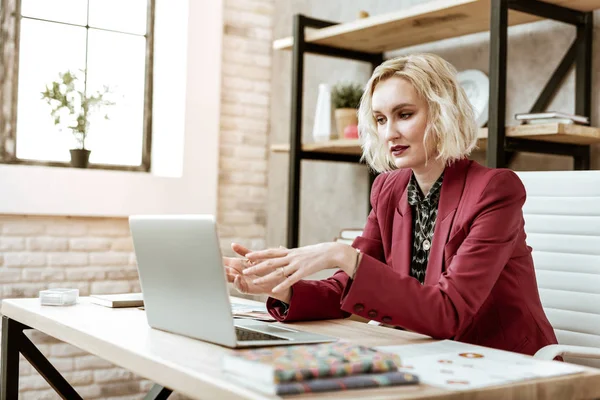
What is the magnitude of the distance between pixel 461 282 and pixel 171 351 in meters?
0.61

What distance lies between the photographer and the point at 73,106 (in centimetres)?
358

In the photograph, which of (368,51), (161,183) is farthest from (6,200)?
(368,51)

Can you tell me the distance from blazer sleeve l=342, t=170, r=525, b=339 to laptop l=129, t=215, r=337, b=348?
13 cm

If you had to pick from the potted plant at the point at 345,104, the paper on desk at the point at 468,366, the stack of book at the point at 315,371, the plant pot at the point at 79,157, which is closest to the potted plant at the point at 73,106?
the plant pot at the point at 79,157

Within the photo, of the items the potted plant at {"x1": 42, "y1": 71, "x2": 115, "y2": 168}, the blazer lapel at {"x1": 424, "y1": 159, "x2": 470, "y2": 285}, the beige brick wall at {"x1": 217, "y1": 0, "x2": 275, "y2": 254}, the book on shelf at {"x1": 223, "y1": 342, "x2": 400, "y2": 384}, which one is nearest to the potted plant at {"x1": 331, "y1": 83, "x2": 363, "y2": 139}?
the beige brick wall at {"x1": 217, "y1": 0, "x2": 275, "y2": 254}

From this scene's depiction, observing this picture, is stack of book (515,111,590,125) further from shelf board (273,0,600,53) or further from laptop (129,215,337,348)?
laptop (129,215,337,348)

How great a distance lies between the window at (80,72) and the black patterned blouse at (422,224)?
2252mm

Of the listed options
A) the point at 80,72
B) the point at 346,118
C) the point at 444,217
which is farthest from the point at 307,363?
the point at 80,72

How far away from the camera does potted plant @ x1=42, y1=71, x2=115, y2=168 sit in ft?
11.6

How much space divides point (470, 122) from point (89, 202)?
6.98 feet

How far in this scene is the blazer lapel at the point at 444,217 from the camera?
1.67 metres

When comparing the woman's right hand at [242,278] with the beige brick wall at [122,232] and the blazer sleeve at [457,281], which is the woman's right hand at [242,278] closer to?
the blazer sleeve at [457,281]

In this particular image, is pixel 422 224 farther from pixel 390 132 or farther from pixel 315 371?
pixel 315 371

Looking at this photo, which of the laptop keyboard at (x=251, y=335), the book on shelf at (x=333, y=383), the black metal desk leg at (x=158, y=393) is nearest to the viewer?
the book on shelf at (x=333, y=383)
